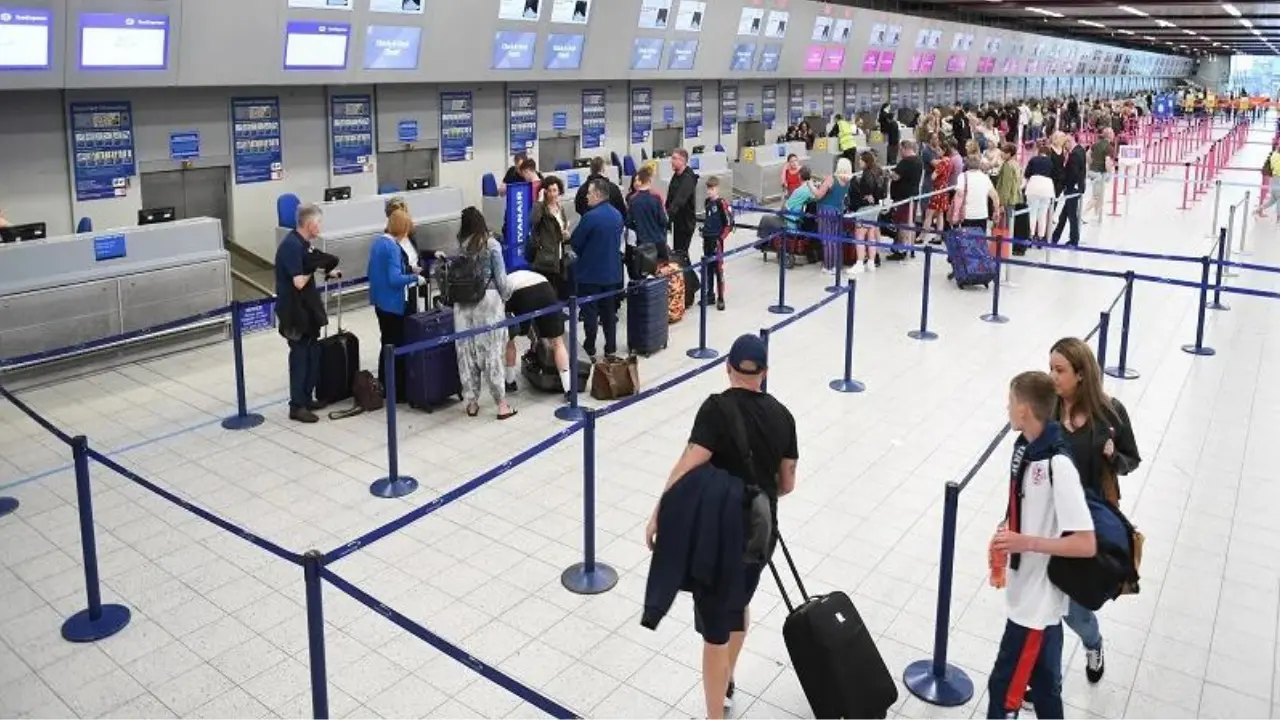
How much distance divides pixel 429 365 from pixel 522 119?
8.39m

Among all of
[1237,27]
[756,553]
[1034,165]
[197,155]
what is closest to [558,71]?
[197,155]

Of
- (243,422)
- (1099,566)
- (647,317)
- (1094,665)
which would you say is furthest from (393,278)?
(1099,566)

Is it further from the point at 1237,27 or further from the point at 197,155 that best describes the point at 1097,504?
the point at 1237,27

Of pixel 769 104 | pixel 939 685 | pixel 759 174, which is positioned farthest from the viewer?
pixel 769 104

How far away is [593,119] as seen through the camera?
54.4ft

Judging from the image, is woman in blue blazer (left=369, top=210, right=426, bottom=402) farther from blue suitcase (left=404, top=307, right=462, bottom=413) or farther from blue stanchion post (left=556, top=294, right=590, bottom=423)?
blue stanchion post (left=556, top=294, right=590, bottom=423)

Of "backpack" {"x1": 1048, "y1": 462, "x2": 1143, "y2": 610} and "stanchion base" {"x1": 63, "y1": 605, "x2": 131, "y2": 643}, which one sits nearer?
"backpack" {"x1": 1048, "y1": 462, "x2": 1143, "y2": 610}

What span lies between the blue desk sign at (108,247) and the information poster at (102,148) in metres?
1.59

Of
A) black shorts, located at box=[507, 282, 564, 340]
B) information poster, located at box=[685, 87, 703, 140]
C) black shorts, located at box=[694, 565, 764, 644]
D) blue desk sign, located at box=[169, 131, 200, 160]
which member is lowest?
black shorts, located at box=[694, 565, 764, 644]

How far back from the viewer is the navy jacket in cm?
333

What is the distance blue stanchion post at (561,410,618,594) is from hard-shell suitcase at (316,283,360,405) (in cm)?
330

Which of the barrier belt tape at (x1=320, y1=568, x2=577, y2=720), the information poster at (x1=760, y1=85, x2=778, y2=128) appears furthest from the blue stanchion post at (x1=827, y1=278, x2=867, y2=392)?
the information poster at (x1=760, y1=85, x2=778, y2=128)

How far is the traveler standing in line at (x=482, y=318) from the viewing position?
711 centimetres

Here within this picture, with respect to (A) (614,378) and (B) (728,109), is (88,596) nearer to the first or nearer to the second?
(A) (614,378)
